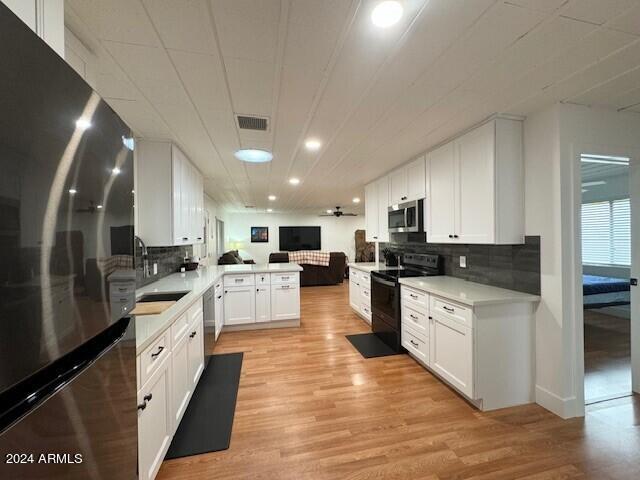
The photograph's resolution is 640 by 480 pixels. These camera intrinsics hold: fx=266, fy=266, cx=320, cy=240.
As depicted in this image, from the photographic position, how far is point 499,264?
8.42 ft

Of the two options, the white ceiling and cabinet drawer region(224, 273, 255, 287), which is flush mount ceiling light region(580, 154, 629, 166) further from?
cabinet drawer region(224, 273, 255, 287)

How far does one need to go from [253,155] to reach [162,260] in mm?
1755

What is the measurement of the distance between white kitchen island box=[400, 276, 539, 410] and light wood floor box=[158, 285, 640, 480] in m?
0.15

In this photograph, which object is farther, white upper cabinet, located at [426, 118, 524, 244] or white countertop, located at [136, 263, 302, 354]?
white upper cabinet, located at [426, 118, 524, 244]

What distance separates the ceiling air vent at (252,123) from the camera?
2229 millimetres

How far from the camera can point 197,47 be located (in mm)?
1390

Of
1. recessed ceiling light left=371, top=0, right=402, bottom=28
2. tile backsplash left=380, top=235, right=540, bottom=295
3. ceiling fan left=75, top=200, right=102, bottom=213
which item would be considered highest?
recessed ceiling light left=371, top=0, right=402, bottom=28

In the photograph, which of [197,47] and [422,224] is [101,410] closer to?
[197,47]

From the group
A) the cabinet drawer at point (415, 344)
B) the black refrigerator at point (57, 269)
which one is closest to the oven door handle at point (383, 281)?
the cabinet drawer at point (415, 344)

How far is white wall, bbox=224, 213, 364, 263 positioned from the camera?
10.5 metres

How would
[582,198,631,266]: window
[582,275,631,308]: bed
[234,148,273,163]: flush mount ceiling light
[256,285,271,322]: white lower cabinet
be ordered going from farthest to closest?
[582,198,631,266]: window < [256,285,271,322]: white lower cabinet < [582,275,631,308]: bed < [234,148,273,163]: flush mount ceiling light

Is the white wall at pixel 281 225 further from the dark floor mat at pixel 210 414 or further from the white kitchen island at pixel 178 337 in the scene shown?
the dark floor mat at pixel 210 414

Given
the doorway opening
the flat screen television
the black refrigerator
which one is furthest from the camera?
the flat screen television

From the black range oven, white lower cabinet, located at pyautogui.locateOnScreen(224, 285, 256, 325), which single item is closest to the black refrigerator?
the black range oven
